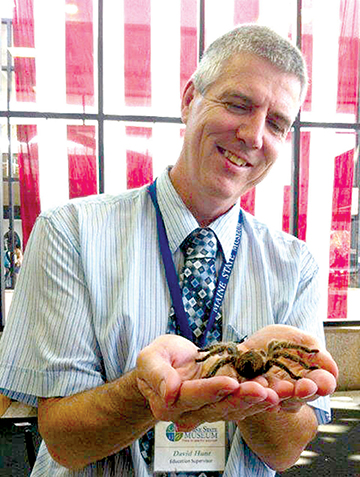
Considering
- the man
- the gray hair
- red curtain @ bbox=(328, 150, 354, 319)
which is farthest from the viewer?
red curtain @ bbox=(328, 150, 354, 319)

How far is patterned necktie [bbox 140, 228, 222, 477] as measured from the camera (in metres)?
1.16

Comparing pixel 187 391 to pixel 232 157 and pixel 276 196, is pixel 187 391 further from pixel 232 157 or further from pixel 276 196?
pixel 276 196

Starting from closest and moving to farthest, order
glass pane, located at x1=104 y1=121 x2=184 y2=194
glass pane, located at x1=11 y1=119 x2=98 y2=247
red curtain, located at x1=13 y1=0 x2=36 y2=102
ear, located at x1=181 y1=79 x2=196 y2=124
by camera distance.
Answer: ear, located at x1=181 y1=79 x2=196 y2=124
red curtain, located at x1=13 y1=0 x2=36 y2=102
glass pane, located at x1=11 y1=119 x2=98 y2=247
glass pane, located at x1=104 y1=121 x2=184 y2=194

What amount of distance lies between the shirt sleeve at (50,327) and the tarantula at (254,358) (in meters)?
0.25

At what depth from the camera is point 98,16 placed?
4992 millimetres

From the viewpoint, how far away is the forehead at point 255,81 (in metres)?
1.15

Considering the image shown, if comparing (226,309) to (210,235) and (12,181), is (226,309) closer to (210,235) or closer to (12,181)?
(210,235)

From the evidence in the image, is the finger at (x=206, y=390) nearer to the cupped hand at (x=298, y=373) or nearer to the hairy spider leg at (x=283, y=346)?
the cupped hand at (x=298, y=373)

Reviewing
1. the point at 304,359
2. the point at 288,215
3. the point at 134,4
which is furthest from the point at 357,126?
the point at 304,359

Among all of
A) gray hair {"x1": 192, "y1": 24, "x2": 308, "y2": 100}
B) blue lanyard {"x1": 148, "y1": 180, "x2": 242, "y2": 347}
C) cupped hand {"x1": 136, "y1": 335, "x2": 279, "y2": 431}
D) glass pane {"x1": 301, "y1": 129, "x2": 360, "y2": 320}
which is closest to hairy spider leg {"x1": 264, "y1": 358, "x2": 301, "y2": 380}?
cupped hand {"x1": 136, "y1": 335, "x2": 279, "y2": 431}

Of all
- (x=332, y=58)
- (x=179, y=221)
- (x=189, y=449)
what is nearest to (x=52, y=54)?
(x=332, y=58)

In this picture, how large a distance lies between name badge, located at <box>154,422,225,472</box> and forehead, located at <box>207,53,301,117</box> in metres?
0.69

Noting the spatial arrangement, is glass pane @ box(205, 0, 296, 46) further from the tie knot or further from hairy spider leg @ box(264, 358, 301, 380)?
hairy spider leg @ box(264, 358, 301, 380)

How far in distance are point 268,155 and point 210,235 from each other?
22 centimetres
